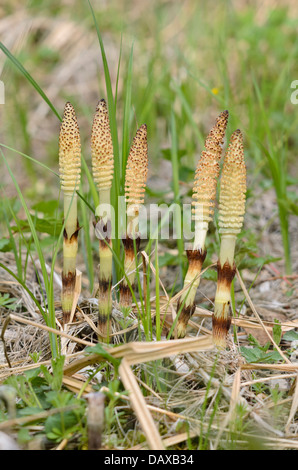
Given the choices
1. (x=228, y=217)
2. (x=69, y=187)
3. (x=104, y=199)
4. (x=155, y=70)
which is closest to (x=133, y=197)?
(x=104, y=199)

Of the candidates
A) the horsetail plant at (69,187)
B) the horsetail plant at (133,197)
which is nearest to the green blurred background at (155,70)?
the horsetail plant at (133,197)

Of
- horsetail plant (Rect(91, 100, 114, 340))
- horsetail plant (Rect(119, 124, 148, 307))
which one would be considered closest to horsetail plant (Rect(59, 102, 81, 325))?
horsetail plant (Rect(91, 100, 114, 340))

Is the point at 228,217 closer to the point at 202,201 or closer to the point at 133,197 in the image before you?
the point at 202,201

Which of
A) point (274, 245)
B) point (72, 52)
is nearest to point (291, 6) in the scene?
point (72, 52)

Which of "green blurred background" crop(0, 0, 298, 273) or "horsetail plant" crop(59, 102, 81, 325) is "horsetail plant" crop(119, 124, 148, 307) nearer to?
"horsetail plant" crop(59, 102, 81, 325)

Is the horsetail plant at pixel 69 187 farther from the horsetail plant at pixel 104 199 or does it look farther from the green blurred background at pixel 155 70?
the green blurred background at pixel 155 70

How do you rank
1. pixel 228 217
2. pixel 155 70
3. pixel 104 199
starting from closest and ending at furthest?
pixel 228 217 < pixel 104 199 < pixel 155 70

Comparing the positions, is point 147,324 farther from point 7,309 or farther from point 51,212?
point 51,212
